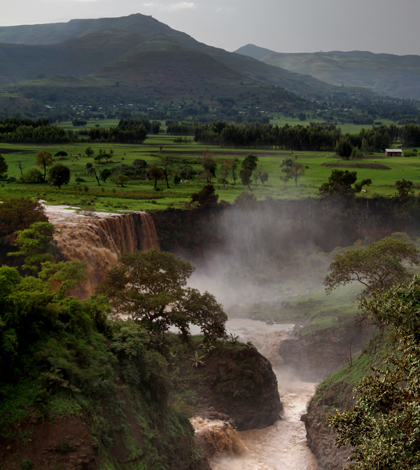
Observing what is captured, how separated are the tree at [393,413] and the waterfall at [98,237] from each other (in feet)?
107

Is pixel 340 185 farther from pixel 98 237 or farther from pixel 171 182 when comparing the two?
pixel 98 237

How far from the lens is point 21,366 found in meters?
21.7

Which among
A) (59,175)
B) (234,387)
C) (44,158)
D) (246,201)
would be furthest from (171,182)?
(234,387)

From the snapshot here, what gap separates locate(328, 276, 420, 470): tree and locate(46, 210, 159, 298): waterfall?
32479 millimetres

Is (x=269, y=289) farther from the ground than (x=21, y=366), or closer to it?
closer to it

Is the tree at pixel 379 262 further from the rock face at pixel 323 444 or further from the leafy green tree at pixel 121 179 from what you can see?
the leafy green tree at pixel 121 179

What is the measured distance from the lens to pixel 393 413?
16250 millimetres

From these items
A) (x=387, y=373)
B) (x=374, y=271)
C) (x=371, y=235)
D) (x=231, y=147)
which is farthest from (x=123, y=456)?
(x=231, y=147)

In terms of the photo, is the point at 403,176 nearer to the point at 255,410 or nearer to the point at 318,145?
the point at 318,145

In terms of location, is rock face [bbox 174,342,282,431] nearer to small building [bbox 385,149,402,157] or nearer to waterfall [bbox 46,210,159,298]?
waterfall [bbox 46,210,159,298]

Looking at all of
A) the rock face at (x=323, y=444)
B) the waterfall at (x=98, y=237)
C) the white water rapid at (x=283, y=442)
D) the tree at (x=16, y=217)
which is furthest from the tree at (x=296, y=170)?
the rock face at (x=323, y=444)

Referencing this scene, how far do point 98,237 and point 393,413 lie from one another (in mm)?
41331

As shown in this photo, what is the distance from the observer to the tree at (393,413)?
14.8 meters

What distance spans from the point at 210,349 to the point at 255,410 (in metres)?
5.38
